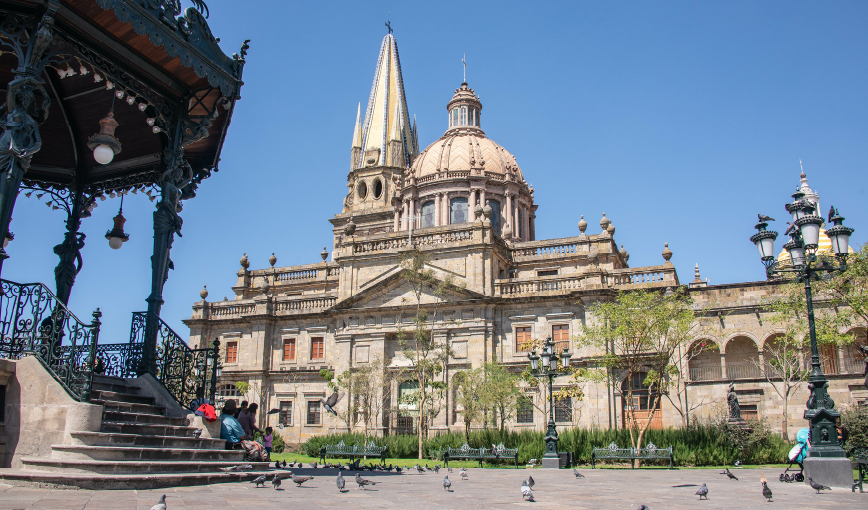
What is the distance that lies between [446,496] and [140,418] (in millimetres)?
4745

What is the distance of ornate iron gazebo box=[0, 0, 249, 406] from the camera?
9484 millimetres

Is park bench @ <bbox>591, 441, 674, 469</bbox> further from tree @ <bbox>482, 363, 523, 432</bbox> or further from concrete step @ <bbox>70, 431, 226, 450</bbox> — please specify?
concrete step @ <bbox>70, 431, 226, 450</bbox>

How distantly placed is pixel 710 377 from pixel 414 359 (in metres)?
14.1

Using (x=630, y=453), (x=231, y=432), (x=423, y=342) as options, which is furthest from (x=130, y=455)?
(x=423, y=342)

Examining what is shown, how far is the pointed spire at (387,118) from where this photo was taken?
56062mm

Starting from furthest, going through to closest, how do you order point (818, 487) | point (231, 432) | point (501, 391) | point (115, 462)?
1. point (501, 391)
2. point (231, 432)
3. point (818, 487)
4. point (115, 462)

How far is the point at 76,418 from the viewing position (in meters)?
8.91

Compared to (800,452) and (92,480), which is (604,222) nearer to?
(800,452)

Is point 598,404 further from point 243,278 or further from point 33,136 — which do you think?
point 33,136

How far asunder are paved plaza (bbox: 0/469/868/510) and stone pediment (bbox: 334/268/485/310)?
69.2ft

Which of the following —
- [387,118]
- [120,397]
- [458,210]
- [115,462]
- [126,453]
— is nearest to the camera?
[115,462]

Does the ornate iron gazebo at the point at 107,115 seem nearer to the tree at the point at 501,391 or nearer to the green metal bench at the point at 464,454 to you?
the green metal bench at the point at 464,454

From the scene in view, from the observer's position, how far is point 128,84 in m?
11.2

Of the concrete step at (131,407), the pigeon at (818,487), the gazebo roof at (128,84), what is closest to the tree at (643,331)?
the pigeon at (818,487)
